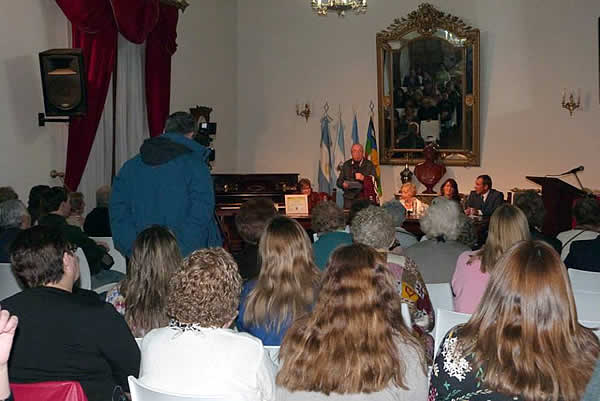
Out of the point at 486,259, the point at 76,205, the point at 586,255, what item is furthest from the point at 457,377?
the point at 76,205

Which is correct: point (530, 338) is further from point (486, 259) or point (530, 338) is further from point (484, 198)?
point (484, 198)

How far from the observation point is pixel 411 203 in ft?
35.0

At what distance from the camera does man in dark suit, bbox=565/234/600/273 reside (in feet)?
17.2

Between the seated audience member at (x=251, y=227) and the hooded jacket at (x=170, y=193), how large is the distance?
1.26ft

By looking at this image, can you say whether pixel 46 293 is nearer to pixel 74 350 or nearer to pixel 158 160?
pixel 74 350

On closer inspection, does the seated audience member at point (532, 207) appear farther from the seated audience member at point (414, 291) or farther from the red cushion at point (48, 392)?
the red cushion at point (48, 392)

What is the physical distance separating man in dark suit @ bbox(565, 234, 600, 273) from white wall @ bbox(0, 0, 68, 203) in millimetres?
5477

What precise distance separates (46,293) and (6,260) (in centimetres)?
230

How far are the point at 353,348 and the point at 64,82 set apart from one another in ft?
20.2

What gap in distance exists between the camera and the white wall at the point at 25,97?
816 centimetres

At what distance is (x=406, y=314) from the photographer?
358cm

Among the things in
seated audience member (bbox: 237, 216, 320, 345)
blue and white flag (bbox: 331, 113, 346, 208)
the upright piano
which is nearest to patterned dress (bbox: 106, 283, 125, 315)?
seated audience member (bbox: 237, 216, 320, 345)

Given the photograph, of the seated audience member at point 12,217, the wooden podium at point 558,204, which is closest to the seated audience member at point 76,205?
the seated audience member at point 12,217

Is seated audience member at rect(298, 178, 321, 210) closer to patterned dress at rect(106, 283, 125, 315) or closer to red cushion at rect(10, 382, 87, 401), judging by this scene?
patterned dress at rect(106, 283, 125, 315)
